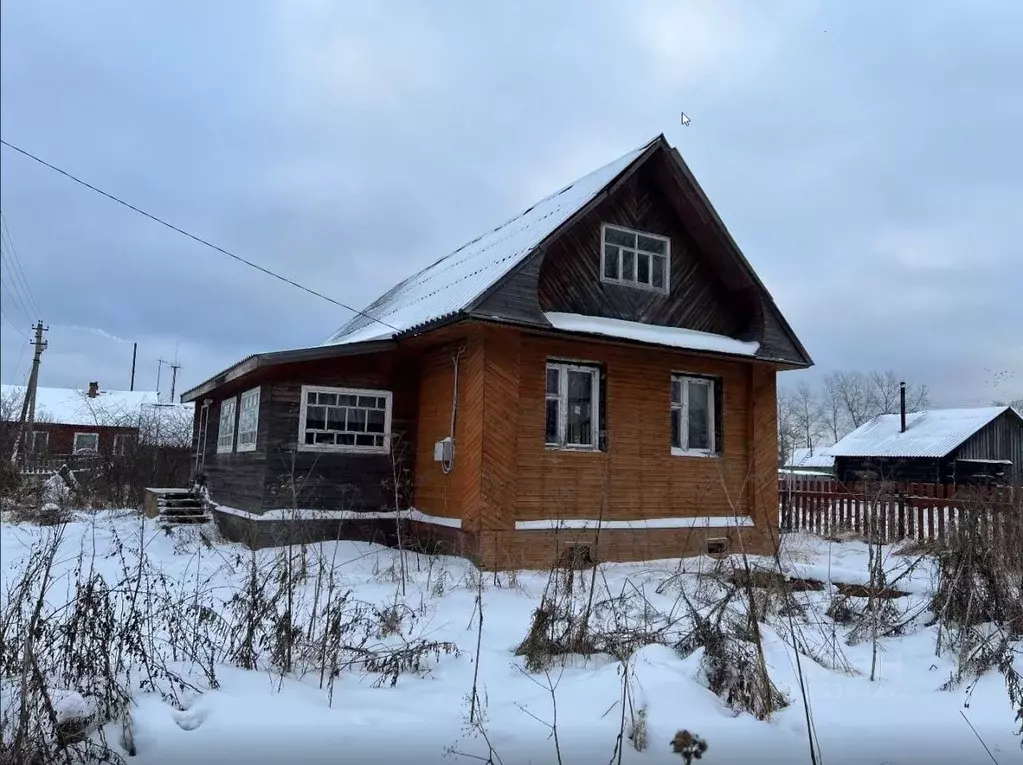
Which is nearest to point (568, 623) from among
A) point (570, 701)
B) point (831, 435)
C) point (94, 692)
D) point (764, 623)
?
point (570, 701)

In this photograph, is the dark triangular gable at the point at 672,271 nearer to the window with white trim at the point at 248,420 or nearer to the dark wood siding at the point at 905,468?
the window with white trim at the point at 248,420

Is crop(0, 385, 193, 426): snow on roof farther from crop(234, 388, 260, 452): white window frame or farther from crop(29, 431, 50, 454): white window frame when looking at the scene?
crop(234, 388, 260, 452): white window frame

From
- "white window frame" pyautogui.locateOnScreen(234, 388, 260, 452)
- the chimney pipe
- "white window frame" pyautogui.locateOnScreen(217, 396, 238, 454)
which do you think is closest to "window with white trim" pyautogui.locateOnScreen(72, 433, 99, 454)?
"white window frame" pyautogui.locateOnScreen(217, 396, 238, 454)

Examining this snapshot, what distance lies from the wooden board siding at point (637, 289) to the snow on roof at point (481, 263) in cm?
43

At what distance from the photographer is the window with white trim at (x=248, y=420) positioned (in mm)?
12250

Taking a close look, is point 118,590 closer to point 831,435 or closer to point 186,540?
point 186,540

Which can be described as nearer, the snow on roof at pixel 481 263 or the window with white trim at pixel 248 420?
the snow on roof at pixel 481 263

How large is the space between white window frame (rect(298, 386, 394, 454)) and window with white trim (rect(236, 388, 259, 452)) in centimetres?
97

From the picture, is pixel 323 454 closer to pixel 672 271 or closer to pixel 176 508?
pixel 176 508

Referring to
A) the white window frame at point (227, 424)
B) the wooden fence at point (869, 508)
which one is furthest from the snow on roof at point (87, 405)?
the wooden fence at point (869, 508)

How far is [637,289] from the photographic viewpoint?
1191 cm

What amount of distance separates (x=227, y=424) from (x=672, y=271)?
Answer: 8872 mm

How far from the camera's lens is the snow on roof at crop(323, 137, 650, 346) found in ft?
35.0

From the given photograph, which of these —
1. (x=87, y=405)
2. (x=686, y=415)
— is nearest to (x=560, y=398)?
(x=686, y=415)
